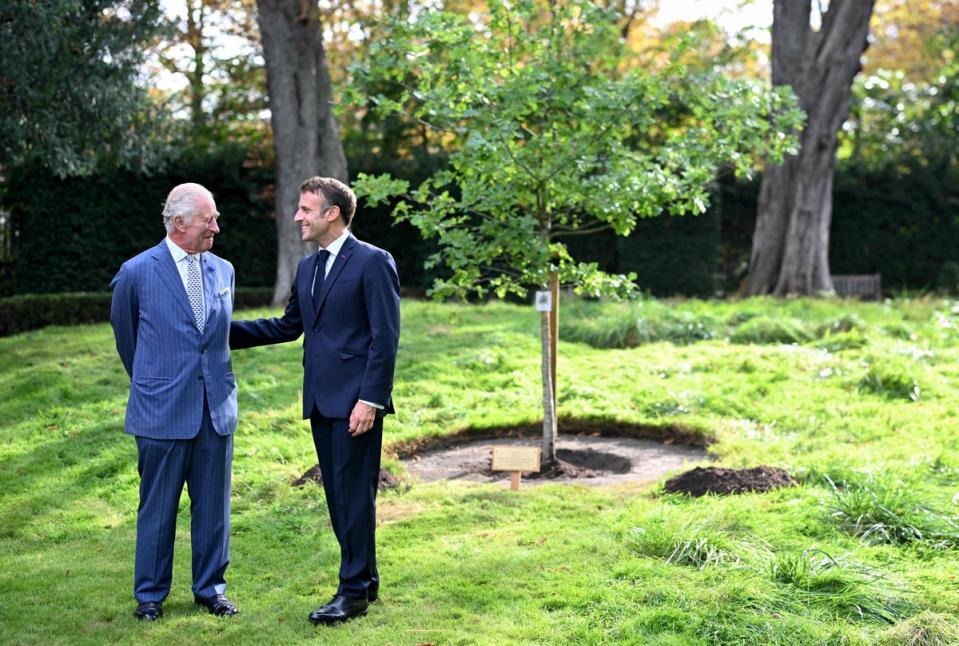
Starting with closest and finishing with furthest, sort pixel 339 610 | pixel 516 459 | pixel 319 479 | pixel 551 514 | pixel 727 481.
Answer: pixel 339 610 → pixel 551 514 → pixel 727 481 → pixel 516 459 → pixel 319 479

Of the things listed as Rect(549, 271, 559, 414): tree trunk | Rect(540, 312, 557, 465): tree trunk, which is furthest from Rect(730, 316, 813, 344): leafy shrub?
Rect(540, 312, 557, 465): tree trunk

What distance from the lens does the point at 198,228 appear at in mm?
4660

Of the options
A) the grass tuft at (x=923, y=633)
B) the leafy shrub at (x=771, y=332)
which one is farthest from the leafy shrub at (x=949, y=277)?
the grass tuft at (x=923, y=633)

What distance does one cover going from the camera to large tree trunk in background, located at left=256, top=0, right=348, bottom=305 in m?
14.2

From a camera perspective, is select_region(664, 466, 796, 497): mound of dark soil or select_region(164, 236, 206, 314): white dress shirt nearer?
select_region(164, 236, 206, 314): white dress shirt

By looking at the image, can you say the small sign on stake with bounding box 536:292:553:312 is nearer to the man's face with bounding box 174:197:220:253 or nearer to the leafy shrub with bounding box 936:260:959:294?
the man's face with bounding box 174:197:220:253

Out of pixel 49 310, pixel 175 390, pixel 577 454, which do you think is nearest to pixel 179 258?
pixel 175 390

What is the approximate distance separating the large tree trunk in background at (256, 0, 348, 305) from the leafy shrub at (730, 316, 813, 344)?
19.5 feet

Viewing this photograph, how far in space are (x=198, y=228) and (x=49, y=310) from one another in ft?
35.5

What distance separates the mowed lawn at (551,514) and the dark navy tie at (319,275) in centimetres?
144

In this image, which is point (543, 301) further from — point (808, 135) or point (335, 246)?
point (808, 135)

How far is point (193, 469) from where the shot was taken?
15.6ft

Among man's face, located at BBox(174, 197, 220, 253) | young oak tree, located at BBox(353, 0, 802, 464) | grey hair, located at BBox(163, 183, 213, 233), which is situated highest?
young oak tree, located at BBox(353, 0, 802, 464)

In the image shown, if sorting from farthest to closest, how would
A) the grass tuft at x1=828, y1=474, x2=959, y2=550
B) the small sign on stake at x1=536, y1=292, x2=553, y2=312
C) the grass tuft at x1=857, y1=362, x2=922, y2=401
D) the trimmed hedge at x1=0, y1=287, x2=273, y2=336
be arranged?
the trimmed hedge at x1=0, y1=287, x2=273, y2=336, the grass tuft at x1=857, y1=362, x2=922, y2=401, the small sign on stake at x1=536, y1=292, x2=553, y2=312, the grass tuft at x1=828, y1=474, x2=959, y2=550
